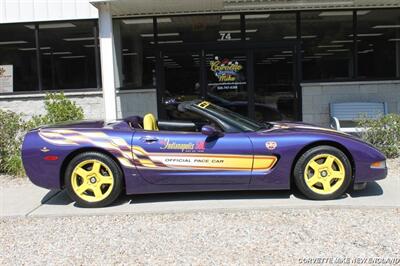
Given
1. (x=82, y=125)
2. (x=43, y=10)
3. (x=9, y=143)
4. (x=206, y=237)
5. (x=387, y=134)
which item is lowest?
(x=206, y=237)

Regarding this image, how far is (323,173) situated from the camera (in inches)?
238

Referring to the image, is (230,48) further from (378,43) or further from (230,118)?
(230,118)

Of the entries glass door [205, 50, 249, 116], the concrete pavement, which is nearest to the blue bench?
glass door [205, 50, 249, 116]

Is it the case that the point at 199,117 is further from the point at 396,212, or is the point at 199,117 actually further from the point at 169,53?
the point at 169,53

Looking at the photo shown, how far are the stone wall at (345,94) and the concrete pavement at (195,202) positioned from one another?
15.0 ft

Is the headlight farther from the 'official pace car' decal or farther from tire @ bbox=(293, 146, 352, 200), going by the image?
the 'official pace car' decal

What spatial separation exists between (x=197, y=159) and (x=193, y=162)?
6 centimetres

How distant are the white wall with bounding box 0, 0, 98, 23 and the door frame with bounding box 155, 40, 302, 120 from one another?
1839mm

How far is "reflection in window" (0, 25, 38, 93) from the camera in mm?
11609

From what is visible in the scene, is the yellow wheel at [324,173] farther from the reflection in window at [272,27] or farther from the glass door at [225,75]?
the reflection in window at [272,27]

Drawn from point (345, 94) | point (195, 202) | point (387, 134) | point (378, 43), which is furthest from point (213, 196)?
point (378, 43)

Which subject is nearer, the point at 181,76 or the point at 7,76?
the point at 181,76

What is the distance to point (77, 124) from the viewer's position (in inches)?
257

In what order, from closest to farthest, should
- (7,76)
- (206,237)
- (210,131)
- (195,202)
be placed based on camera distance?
(206,237) → (210,131) → (195,202) → (7,76)
